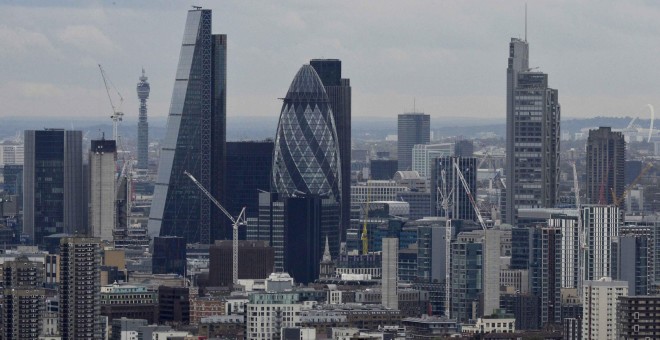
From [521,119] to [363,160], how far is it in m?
22.4

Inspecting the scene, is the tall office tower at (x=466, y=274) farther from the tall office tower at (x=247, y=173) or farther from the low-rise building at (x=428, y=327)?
the tall office tower at (x=247, y=173)

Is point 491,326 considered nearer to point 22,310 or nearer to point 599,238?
point 22,310

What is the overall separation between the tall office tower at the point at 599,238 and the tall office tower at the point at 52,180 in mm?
23455

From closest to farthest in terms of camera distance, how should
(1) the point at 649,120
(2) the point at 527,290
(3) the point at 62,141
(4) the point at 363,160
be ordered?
(2) the point at 527,290, (1) the point at 649,120, (3) the point at 62,141, (4) the point at 363,160

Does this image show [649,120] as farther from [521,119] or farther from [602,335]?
[602,335]

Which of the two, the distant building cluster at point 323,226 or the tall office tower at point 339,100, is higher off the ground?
the tall office tower at point 339,100

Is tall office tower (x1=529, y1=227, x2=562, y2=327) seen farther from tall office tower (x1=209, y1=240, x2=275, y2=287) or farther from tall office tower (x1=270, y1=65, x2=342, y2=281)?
tall office tower (x1=270, y1=65, x2=342, y2=281)

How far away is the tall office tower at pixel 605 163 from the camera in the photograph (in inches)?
4700

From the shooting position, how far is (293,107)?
12169cm

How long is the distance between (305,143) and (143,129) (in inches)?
865

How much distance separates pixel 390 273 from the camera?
104312 millimetres

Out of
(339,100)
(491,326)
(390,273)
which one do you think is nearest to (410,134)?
(339,100)

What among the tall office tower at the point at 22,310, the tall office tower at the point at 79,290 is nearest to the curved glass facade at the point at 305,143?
the tall office tower at the point at 79,290

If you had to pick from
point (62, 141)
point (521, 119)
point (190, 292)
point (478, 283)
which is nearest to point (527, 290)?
point (478, 283)
